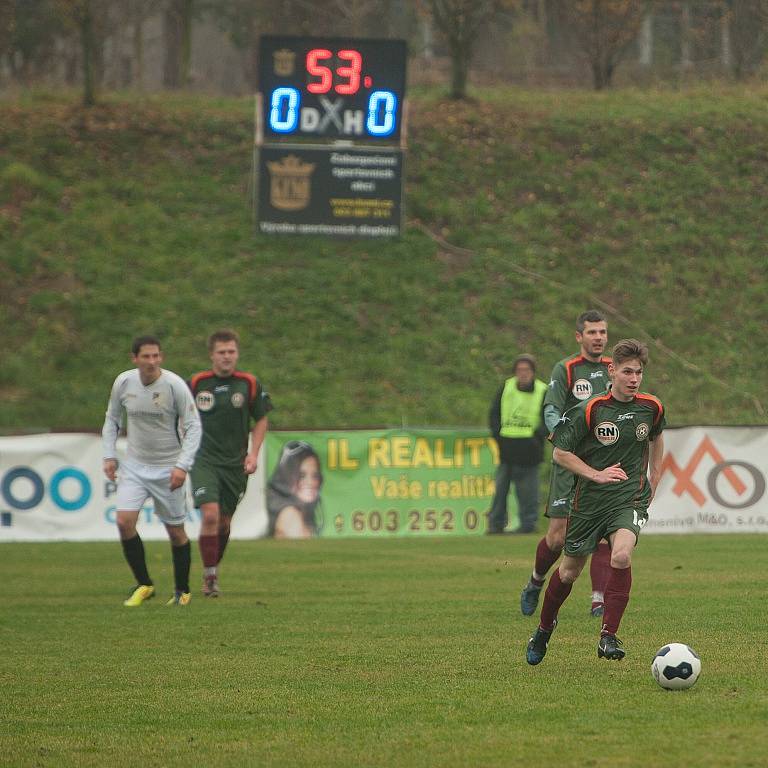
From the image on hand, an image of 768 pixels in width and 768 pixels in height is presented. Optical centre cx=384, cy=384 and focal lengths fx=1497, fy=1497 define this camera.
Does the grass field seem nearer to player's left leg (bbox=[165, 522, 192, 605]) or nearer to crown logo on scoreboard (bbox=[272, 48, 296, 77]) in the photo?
player's left leg (bbox=[165, 522, 192, 605])

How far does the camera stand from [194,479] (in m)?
12.9

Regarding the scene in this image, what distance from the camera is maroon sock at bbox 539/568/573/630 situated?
830 cm

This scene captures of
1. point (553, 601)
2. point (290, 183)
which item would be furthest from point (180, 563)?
point (290, 183)

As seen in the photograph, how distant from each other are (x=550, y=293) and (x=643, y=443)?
76.5ft

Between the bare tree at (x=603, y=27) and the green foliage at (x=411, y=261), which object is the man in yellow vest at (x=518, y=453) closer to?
the green foliage at (x=411, y=261)

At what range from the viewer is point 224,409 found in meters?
13.0

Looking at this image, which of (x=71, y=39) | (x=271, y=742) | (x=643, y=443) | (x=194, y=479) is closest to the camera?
(x=271, y=742)

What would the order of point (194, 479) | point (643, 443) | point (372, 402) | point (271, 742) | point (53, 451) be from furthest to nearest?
point (372, 402) → point (53, 451) → point (194, 479) → point (643, 443) → point (271, 742)

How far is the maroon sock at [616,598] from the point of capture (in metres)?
8.07

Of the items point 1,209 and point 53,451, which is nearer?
point 53,451

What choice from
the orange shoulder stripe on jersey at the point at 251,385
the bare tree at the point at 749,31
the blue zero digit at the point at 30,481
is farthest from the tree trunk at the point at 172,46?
the orange shoulder stripe on jersey at the point at 251,385

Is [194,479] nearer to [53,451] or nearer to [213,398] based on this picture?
[213,398]

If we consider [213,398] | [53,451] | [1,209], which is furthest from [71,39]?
[213,398]

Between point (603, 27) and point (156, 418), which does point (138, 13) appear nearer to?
point (603, 27)
